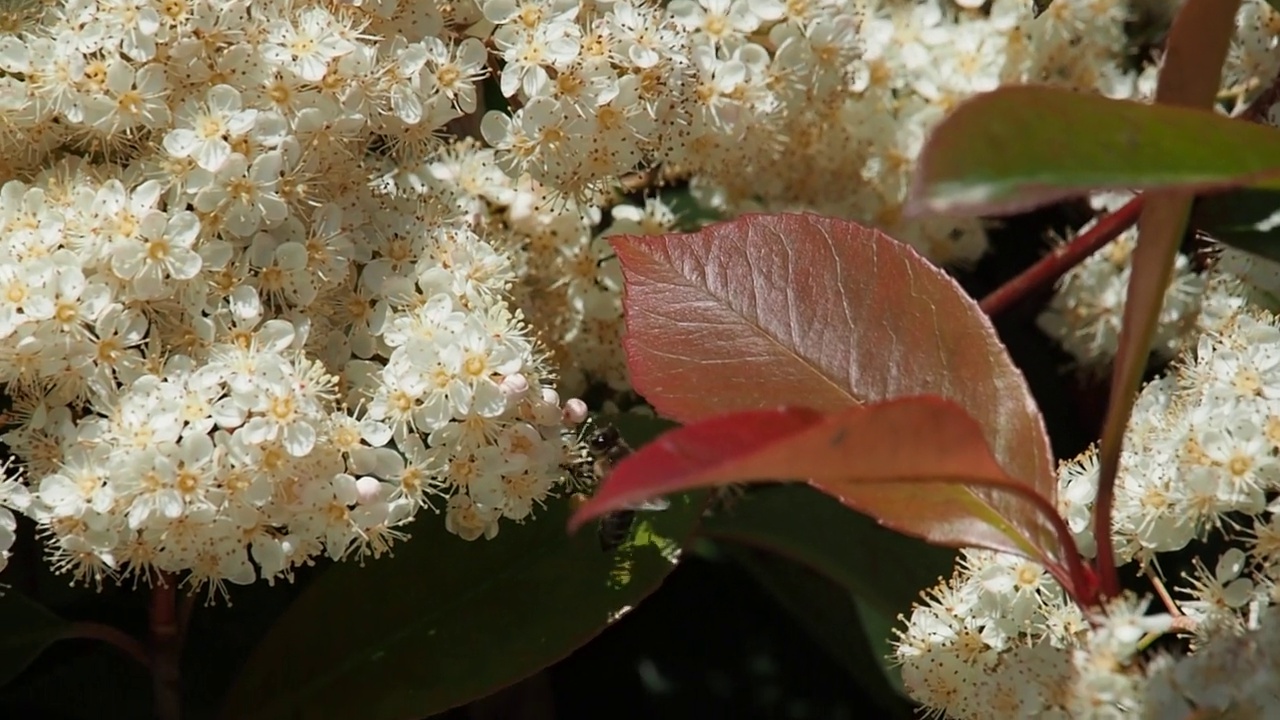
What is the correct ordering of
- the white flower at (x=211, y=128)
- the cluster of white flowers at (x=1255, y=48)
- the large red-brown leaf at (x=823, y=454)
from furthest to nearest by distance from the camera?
the cluster of white flowers at (x=1255, y=48) < the white flower at (x=211, y=128) < the large red-brown leaf at (x=823, y=454)

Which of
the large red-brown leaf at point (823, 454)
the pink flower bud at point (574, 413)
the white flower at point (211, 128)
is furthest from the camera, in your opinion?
the pink flower bud at point (574, 413)

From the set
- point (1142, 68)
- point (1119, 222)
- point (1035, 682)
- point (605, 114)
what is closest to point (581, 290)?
point (605, 114)

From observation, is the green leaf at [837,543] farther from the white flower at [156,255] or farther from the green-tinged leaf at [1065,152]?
the green-tinged leaf at [1065,152]

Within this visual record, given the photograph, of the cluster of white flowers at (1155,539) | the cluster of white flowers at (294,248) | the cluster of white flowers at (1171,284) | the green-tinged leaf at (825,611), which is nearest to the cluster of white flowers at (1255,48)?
the cluster of white flowers at (1171,284)

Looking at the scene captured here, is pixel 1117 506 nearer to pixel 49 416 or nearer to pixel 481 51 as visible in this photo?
pixel 481 51

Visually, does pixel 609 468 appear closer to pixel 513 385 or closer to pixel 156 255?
pixel 513 385

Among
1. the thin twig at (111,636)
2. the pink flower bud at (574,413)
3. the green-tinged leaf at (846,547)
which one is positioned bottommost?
the green-tinged leaf at (846,547)

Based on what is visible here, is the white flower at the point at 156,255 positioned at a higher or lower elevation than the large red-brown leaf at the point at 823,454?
lower

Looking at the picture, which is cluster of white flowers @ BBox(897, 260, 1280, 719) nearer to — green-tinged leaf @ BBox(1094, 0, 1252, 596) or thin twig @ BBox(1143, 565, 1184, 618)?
thin twig @ BBox(1143, 565, 1184, 618)

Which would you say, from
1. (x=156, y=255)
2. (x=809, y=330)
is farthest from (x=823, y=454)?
(x=156, y=255)
